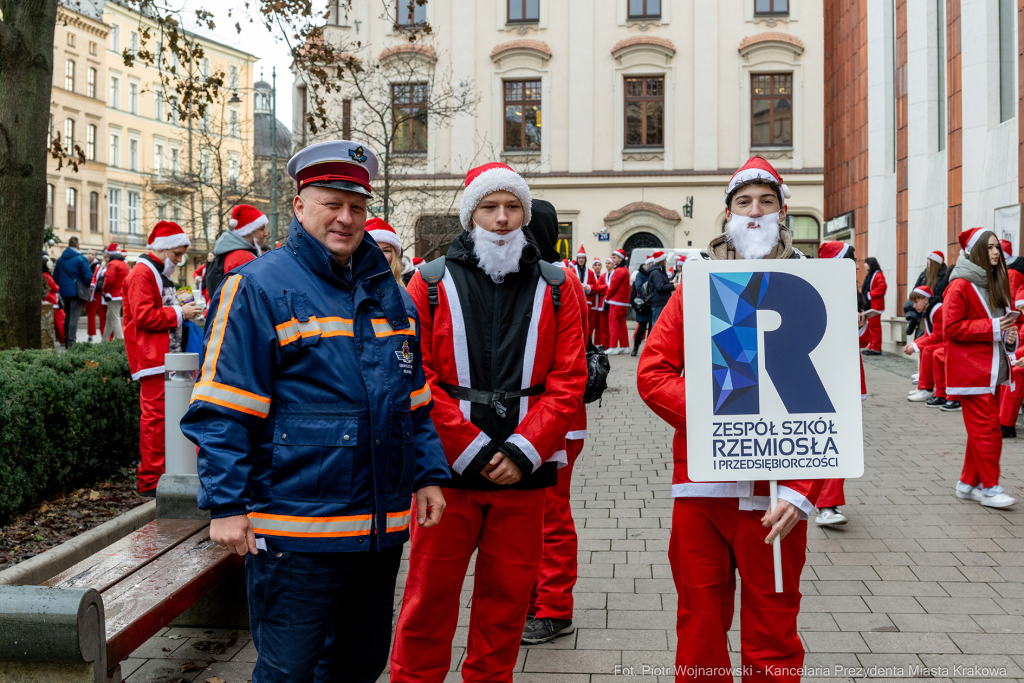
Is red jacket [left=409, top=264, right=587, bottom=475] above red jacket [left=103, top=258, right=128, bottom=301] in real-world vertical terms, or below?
below

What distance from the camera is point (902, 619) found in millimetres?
4477

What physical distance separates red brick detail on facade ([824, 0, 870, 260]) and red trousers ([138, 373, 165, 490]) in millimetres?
18553

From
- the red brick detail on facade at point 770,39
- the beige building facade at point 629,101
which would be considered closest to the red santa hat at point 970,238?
the beige building facade at point 629,101

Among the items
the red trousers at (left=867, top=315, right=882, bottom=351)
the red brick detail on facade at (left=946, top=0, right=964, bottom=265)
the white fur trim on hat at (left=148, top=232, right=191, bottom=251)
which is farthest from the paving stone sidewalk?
the red trousers at (left=867, top=315, right=882, bottom=351)

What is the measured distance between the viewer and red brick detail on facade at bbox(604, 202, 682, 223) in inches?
1323

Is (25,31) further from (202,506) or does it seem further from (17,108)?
(202,506)

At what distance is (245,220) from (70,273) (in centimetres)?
1364

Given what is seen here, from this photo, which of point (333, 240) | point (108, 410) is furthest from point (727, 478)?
point (108, 410)

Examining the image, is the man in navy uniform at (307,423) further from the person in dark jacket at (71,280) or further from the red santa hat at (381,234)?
the person in dark jacket at (71,280)

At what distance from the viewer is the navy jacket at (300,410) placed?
257cm

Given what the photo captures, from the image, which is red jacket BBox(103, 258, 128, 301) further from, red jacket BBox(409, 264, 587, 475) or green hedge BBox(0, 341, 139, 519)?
red jacket BBox(409, 264, 587, 475)

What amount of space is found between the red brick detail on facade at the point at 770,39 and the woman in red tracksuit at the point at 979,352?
28633mm

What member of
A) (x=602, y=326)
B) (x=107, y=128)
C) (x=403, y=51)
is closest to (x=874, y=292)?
(x=602, y=326)

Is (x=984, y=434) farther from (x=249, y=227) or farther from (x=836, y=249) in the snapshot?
(x=249, y=227)
